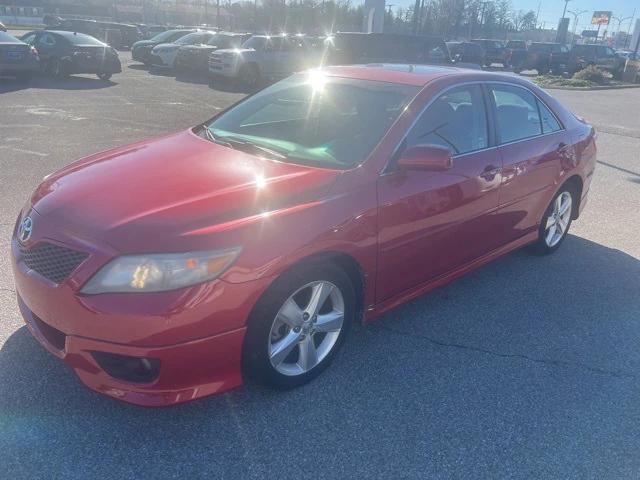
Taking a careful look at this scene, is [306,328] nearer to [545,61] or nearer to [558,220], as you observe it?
[558,220]

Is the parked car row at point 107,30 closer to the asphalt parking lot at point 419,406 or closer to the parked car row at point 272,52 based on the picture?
the parked car row at point 272,52

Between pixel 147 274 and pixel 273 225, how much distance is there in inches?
24.7

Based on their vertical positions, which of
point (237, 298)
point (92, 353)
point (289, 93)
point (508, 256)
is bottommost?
point (508, 256)

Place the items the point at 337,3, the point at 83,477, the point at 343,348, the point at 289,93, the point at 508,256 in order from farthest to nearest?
the point at 337,3, the point at 508,256, the point at 289,93, the point at 343,348, the point at 83,477

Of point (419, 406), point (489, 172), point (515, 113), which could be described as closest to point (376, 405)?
point (419, 406)

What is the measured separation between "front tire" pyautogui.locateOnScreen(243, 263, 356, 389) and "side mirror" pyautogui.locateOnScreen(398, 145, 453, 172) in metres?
0.75

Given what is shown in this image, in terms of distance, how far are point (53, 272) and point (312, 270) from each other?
1234 millimetres

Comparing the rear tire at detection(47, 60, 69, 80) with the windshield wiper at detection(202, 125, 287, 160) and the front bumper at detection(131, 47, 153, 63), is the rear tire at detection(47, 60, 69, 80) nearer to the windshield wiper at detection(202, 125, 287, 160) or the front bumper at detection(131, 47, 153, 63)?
the front bumper at detection(131, 47, 153, 63)

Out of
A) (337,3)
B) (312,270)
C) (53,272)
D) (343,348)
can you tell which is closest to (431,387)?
(343,348)

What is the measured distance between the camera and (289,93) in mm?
4215

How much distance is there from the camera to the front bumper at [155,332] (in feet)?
7.78

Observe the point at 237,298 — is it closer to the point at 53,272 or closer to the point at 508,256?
the point at 53,272

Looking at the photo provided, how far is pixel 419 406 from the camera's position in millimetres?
2947

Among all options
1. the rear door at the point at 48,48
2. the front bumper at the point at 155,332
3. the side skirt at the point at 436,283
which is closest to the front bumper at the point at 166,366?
the front bumper at the point at 155,332
